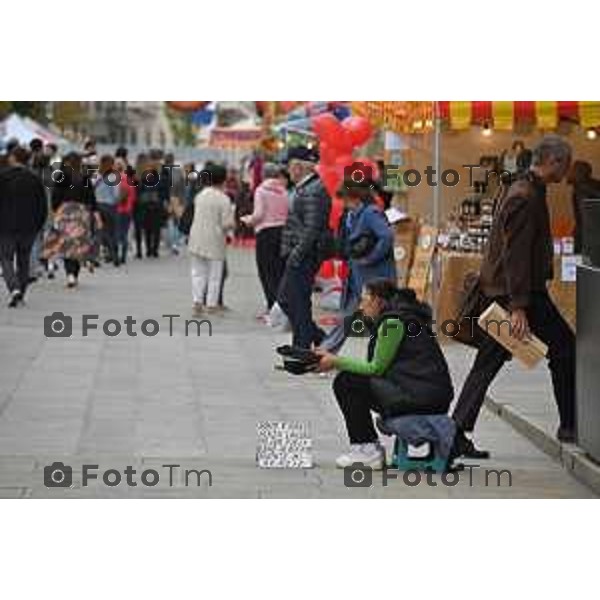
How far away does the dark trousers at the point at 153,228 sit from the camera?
3095cm

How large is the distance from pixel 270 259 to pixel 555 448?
8197 millimetres

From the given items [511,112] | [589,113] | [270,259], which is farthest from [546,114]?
[270,259]

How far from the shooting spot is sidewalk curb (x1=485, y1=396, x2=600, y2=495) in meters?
9.12

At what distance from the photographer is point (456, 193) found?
715 inches

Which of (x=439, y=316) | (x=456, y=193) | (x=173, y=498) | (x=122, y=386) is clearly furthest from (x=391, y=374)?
(x=456, y=193)

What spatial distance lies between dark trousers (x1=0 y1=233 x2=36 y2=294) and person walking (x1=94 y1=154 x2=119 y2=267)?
6167mm

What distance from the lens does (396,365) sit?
9273 millimetres

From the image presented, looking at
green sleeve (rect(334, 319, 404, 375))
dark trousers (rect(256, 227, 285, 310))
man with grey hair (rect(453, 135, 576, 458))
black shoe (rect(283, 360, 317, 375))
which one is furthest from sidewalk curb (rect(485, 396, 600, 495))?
dark trousers (rect(256, 227, 285, 310))

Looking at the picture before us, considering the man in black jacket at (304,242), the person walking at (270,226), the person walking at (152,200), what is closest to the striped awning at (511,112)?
the man in black jacket at (304,242)

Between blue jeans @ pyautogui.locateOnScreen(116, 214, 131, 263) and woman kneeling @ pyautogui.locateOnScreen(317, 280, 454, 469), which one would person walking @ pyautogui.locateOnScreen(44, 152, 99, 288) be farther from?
woman kneeling @ pyautogui.locateOnScreen(317, 280, 454, 469)

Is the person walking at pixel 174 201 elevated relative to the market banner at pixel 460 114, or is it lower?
lower

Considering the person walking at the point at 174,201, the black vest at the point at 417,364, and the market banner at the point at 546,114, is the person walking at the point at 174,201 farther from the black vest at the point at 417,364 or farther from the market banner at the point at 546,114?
the black vest at the point at 417,364

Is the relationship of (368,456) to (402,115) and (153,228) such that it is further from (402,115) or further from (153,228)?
(153,228)

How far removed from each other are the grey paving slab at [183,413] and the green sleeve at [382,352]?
0.59m
